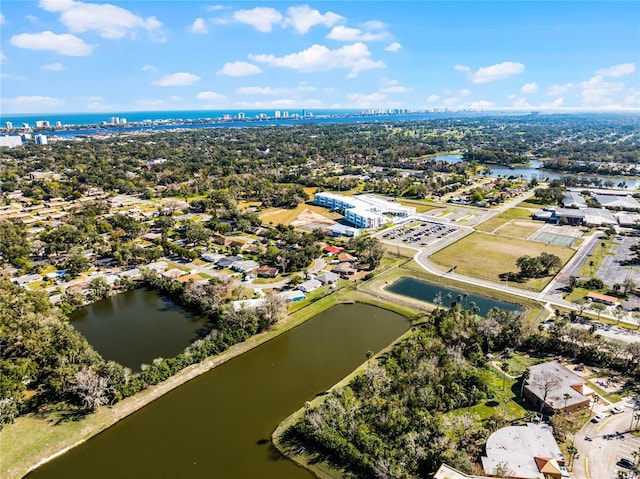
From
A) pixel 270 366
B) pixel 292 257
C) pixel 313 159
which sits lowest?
pixel 270 366

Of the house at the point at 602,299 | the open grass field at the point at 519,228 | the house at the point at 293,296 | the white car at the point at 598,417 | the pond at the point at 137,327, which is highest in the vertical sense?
the open grass field at the point at 519,228

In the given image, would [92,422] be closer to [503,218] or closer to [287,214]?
[287,214]

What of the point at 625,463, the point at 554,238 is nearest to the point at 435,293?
the point at 625,463

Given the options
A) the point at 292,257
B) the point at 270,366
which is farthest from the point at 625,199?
the point at 270,366

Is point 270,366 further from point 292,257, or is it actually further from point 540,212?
point 540,212

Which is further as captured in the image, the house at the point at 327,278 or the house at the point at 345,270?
the house at the point at 345,270

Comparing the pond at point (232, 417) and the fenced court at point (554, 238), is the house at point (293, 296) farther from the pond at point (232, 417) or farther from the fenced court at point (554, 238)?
the fenced court at point (554, 238)

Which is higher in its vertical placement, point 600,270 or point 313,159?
point 313,159

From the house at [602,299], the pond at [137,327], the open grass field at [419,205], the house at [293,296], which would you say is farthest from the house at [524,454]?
the open grass field at [419,205]
